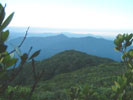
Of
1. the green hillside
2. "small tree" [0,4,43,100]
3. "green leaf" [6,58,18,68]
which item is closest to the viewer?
"small tree" [0,4,43,100]

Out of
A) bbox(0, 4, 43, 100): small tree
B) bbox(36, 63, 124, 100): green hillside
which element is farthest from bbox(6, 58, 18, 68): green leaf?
bbox(36, 63, 124, 100): green hillside

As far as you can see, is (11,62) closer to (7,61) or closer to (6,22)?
(7,61)

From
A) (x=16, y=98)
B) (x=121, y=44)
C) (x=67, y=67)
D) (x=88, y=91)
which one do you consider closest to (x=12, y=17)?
(x=88, y=91)

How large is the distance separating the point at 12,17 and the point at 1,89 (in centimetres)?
33

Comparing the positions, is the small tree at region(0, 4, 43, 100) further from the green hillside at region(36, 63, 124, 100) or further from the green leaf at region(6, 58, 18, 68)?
the green hillside at region(36, 63, 124, 100)

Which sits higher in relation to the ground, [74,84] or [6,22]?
[6,22]

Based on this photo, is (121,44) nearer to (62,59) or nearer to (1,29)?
(1,29)

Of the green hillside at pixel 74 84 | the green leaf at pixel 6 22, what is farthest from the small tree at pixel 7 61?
the green hillside at pixel 74 84

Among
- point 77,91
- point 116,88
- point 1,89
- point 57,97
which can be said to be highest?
point 1,89

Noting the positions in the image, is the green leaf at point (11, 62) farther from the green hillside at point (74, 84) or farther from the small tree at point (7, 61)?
the green hillside at point (74, 84)

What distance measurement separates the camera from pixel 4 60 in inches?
40.5

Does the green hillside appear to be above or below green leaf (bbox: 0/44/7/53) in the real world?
below

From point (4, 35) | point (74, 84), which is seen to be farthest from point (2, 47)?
point (74, 84)

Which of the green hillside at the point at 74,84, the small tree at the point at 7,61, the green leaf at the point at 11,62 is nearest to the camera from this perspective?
the small tree at the point at 7,61
